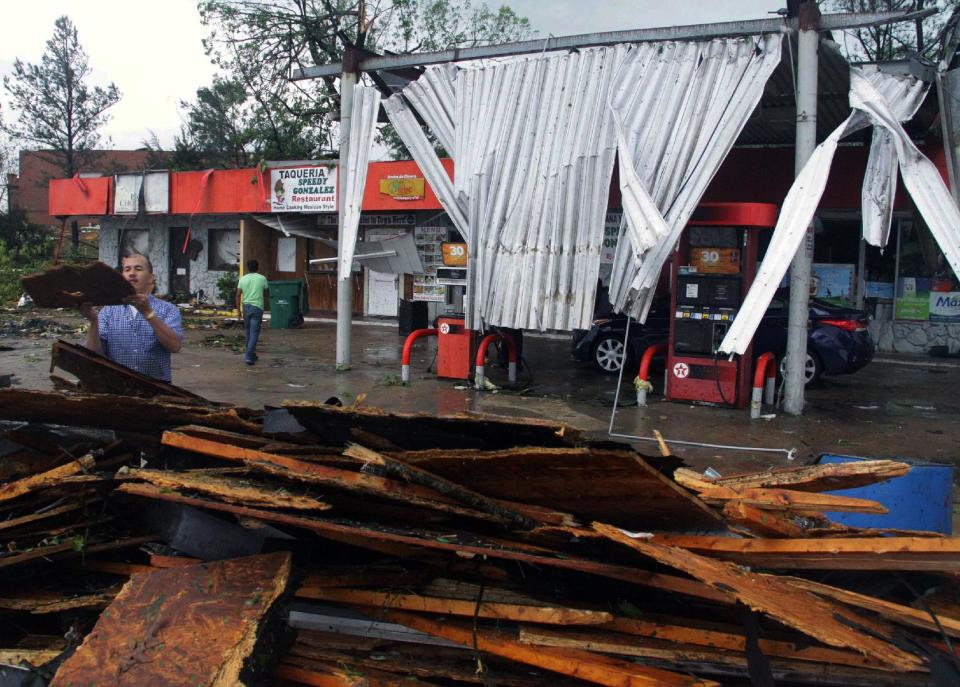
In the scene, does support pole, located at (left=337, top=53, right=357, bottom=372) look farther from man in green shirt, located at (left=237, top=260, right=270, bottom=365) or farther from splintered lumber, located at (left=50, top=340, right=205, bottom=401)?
splintered lumber, located at (left=50, top=340, right=205, bottom=401)

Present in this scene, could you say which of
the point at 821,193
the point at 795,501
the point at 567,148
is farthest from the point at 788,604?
the point at 567,148

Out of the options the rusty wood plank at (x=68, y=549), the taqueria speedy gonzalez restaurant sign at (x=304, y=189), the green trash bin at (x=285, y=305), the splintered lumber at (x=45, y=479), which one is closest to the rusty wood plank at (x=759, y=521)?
the rusty wood plank at (x=68, y=549)

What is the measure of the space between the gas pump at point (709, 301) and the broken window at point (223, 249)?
646 inches

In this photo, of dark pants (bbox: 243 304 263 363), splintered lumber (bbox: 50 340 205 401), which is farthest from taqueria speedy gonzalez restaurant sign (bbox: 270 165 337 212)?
splintered lumber (bbox: 50 340 205 401)

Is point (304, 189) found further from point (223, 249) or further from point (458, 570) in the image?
point (458, 570)

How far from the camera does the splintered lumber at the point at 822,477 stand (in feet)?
10.7

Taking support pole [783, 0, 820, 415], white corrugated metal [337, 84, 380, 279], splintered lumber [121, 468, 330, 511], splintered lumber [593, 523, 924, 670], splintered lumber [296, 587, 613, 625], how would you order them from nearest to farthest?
splintered lumber [593, 523, 924, 670] → splintered lumber [296, 587, 613, 625] → splintered lumber [121, 468, 330, 511] → support pole [783, 0, 820, 415] → white corrugated metal [337, 84, 380, 279]

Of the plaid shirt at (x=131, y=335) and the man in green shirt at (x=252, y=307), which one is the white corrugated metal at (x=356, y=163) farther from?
the plaid shirt at (x=131, y=335)

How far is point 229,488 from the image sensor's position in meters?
3.07

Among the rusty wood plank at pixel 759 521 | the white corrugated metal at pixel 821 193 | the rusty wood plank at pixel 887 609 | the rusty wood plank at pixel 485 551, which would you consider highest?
the white corrugated metal at pixel 821 193

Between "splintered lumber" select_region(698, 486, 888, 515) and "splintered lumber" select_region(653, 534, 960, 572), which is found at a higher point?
"splintered lumber" select_region(698, 486, 888, 515)

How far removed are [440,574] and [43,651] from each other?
5.18ft

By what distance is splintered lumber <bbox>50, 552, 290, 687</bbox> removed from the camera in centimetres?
264

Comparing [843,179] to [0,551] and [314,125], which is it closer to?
[0,551]
